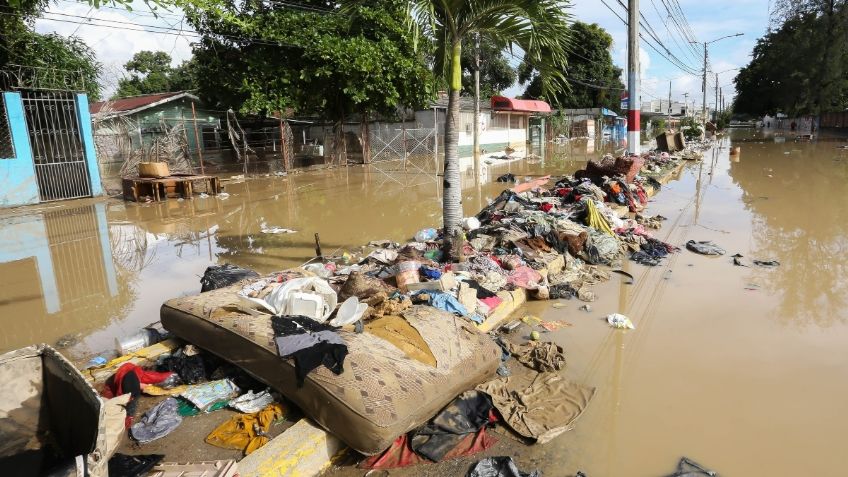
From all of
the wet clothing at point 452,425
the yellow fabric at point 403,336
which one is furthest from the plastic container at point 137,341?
the wet clothing at point 452,425

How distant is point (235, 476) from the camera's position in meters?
2.69

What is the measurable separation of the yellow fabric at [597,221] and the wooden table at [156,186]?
11.4 m

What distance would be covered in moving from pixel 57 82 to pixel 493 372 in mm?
15879

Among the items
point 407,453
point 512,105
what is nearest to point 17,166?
point 407,453

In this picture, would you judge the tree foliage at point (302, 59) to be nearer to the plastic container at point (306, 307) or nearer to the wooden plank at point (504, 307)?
the wooden plank at point (504, 307)

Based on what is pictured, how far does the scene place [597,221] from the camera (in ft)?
29.1

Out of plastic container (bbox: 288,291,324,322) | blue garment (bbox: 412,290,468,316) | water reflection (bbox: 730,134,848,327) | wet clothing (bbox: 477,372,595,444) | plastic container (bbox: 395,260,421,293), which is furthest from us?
water reflection (bbox: 730,134,848,327)

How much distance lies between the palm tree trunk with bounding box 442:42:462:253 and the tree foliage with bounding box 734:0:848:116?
141 ft

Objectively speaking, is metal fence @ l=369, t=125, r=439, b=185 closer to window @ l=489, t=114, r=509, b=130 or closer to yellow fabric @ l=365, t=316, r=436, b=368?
window @ l=489, t=114, r=509, b=130

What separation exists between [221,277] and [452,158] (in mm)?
3171

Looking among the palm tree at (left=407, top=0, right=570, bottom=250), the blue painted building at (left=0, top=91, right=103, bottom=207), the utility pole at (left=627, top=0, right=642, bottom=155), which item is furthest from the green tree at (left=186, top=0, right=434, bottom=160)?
the palm tree at (left=407, top=0, right=570, bottom=250)

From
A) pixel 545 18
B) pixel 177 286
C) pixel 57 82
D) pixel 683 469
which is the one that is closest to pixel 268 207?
pixel 177 286

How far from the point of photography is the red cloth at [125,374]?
3816 millimetres

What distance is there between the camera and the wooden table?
563 inches
